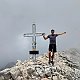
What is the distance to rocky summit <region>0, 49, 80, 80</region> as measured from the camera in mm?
30875

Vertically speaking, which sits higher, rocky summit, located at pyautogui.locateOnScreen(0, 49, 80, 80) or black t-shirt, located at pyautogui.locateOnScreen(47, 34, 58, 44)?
black t-shirt, located at pyautogui.locateOnScreen(47, 34, 58, 44)

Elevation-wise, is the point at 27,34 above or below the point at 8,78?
above

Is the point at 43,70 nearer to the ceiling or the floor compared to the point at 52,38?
nearer to the floor

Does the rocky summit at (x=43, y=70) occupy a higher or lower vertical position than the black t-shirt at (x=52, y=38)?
lower

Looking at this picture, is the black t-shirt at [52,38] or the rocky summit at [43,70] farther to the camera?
the black t-shirt at [52,38]

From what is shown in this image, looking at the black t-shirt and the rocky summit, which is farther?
the black t-shirt

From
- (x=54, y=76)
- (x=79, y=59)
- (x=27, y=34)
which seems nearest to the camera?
(x=54, y=76)

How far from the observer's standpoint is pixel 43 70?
3125 cm

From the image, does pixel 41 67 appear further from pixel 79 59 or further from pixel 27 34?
pixel 79 59

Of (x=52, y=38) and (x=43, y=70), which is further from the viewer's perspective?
(x=52, y=38)

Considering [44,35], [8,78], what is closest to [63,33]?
[44,35]

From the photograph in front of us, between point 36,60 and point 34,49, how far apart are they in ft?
6.78

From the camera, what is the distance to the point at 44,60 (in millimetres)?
34156

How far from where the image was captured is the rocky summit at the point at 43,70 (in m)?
30.9
